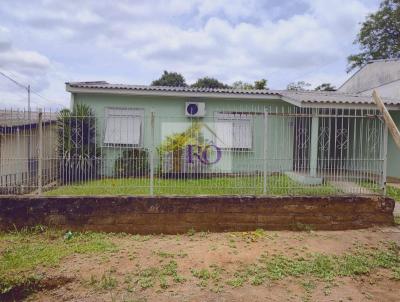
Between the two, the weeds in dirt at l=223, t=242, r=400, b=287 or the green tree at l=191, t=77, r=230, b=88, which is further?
the green tree at l=191, t=77, r=230, b=88

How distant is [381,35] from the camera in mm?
20172

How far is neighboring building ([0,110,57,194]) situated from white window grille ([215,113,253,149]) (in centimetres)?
393

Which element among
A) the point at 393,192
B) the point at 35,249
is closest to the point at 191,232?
the point at 35,249

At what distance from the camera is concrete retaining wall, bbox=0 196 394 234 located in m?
5.46

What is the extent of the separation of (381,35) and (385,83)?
30.1 ft

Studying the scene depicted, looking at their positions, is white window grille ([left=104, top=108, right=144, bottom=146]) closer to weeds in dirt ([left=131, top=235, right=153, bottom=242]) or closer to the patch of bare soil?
weeds in dirt ([left=131, top=235, right=153, bottom=242])

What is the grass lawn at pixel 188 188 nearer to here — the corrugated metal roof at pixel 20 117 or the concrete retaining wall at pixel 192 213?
the concrete retaining wall at pixel 192 213

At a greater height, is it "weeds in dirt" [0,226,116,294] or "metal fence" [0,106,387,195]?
"metal fence" [0,106,387,195]

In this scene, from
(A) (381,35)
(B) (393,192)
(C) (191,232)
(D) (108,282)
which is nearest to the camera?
(D) (108,282)

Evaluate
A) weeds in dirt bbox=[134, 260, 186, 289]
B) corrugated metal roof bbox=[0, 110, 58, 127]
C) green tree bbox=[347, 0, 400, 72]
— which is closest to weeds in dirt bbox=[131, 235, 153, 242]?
weeds in dirt bbox=[134, 260, 186, 289]

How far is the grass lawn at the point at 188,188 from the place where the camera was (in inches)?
228

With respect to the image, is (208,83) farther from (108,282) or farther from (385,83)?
(108,282)

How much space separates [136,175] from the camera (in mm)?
6414

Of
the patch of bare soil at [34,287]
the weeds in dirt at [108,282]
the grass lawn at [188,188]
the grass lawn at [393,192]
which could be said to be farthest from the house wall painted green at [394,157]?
the patch of bare soil at [34,287]
